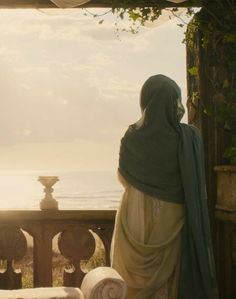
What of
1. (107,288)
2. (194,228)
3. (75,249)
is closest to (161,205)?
(194,228)

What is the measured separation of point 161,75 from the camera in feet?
14.2

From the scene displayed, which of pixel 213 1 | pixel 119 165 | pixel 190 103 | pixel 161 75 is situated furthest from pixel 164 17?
pixel 119 165

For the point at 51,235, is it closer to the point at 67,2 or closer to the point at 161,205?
the point at 161,205

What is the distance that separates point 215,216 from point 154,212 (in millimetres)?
1341

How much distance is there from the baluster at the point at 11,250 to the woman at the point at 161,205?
5.31 feet

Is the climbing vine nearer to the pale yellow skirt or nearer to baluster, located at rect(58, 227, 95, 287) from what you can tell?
the pale yellow skirt

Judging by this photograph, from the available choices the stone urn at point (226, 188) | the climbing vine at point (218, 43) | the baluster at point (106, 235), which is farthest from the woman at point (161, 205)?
the baluster at point (106, 235)

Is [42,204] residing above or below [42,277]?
above

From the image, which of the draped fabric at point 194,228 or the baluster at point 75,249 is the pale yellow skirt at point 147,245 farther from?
the baluster at point 75,249

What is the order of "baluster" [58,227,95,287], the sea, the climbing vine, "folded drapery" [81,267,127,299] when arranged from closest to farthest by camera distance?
1. "folded drapery" [81,267,127,299]
2. the climbing vine
3. "baluster" [58,227,95,287]
4. the sea

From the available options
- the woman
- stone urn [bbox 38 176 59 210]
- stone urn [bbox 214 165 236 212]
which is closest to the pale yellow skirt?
the woman

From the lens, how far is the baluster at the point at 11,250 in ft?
18.5

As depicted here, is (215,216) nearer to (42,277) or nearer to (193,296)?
(193,296)

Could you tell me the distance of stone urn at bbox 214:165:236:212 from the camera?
5.23 m
